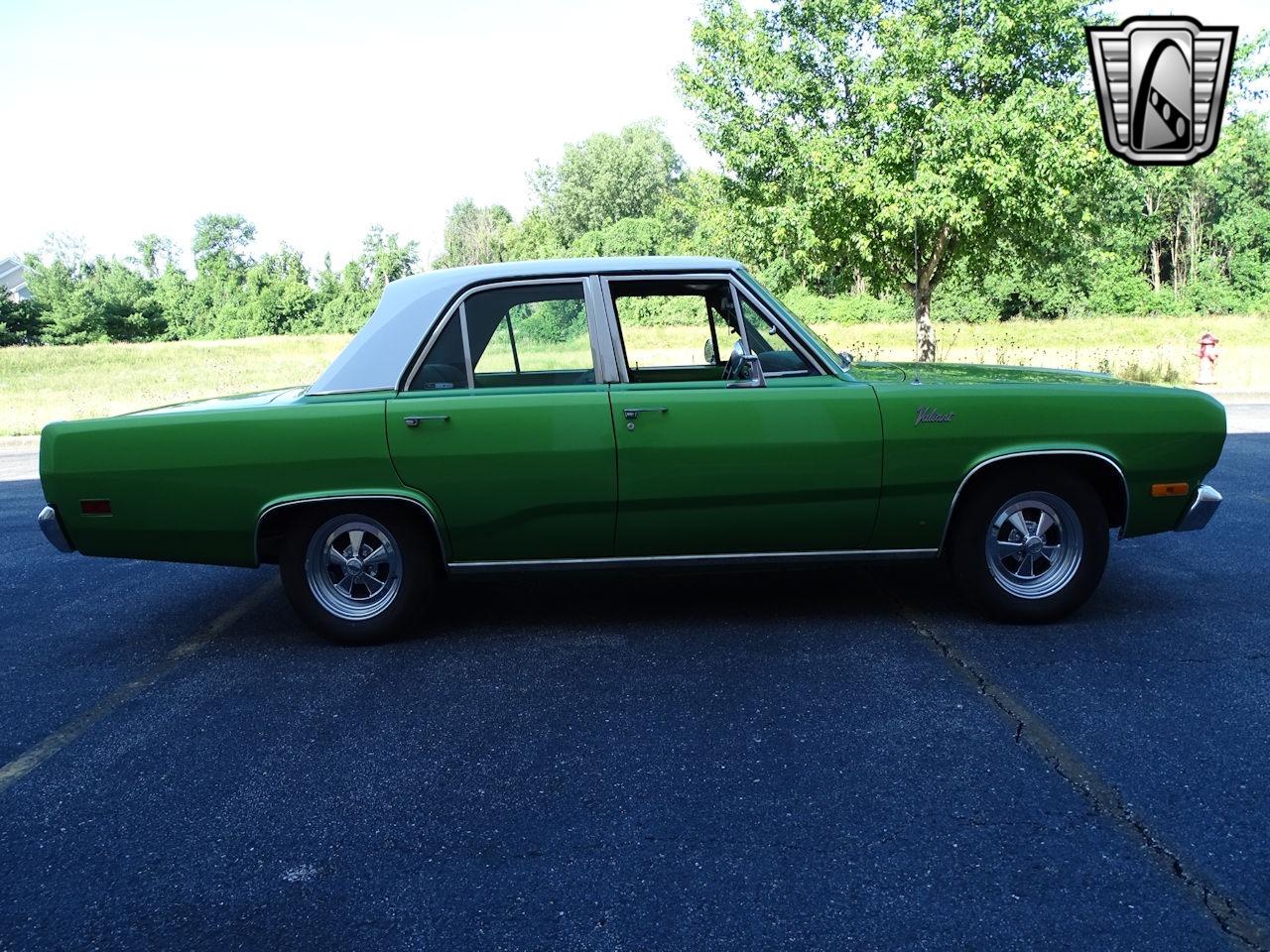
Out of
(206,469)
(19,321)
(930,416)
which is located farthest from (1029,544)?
(19,321)

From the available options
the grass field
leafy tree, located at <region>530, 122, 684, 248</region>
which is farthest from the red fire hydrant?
leafy tree, located at <region>530, 122, 684, 248</region>

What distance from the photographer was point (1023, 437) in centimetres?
439

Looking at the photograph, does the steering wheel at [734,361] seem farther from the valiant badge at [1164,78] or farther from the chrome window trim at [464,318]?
the valiant badge at [1164,78]

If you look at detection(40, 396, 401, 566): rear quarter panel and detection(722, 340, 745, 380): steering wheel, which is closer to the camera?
detection(40, 396, 401, 566): rear quarter panel

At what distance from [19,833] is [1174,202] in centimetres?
5715

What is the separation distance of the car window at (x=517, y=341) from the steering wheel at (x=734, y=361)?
65cm

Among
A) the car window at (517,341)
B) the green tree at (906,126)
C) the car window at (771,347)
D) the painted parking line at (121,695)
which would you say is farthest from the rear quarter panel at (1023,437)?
the green tree at (906,126)

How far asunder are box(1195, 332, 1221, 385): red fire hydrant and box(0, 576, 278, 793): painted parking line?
17.9 m

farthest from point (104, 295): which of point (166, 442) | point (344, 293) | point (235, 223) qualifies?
point (166, 442)

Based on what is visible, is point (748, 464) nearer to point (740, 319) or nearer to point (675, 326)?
point (740, 319)

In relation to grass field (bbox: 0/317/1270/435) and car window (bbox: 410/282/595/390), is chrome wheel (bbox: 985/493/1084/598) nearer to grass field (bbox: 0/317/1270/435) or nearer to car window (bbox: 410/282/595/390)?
grass field (bbox: 0/317/1270/435)

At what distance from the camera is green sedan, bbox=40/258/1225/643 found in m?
4.36

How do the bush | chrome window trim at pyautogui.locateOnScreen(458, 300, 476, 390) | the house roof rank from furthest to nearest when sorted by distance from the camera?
the house roof, the bush, chrome window trim at pyautogui.locateOnScreen(458, 300, 476, 390)

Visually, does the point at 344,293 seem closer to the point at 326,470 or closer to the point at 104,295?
the point at 104,295
